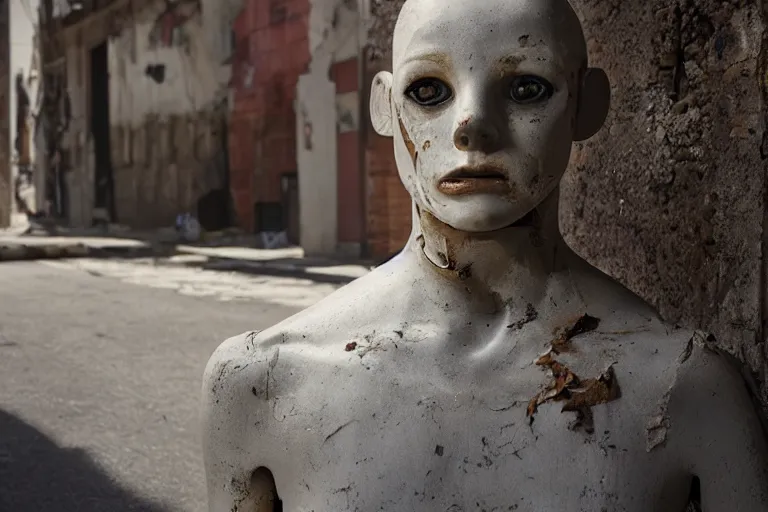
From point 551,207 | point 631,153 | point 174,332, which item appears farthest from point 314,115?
point 551,207

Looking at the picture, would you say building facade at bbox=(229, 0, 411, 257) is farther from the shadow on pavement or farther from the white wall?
the shadow on pavement

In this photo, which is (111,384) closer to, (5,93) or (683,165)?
(683,165)

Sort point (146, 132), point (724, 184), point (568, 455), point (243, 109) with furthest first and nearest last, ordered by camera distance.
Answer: point (146, 132)
point (243, 109)
point (724, 184)
point (568, 455)

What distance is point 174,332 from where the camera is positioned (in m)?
3.82

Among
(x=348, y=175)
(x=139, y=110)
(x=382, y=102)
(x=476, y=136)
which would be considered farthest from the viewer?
(x=139, y=110)

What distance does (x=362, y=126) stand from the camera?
6.78 metres

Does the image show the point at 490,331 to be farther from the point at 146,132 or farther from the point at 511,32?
the point at 146,132

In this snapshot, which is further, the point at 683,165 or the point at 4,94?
the point at 4,94

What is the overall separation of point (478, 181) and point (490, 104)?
8 centimetres

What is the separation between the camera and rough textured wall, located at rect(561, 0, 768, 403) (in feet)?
4.04

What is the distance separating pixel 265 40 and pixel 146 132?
11.6 feet

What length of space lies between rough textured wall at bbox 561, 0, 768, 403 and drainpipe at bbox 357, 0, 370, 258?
5183mm

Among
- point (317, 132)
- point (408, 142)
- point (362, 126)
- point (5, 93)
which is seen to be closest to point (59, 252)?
point (317, 132)

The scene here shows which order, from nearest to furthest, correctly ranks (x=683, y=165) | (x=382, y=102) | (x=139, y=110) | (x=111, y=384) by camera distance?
1. (x=382, y=102)
2. (x=683, y=165)
3. (x=111, y=384)
4. (x=139, y=110)
